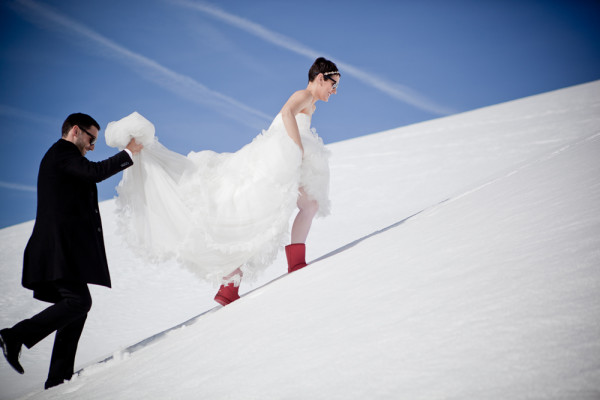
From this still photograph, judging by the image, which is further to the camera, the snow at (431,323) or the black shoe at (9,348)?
the black shoe at (9,348)

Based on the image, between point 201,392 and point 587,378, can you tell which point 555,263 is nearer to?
point 587,378

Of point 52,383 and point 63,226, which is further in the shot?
point 63,226

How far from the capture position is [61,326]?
7.54 feet

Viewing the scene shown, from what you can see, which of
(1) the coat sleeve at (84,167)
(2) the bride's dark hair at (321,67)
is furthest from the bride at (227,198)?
(1) the coat sleeve at (84,167)

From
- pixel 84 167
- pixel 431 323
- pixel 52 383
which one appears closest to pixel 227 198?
pixel 84 167

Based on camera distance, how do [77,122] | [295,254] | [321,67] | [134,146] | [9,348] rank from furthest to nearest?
[321,67] → [295,254] → [134,146] → [77,122] → [9,348]

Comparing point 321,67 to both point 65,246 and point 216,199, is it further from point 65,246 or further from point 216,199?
point 65,246

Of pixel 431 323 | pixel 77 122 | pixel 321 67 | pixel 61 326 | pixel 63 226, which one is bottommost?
pixel 431 323

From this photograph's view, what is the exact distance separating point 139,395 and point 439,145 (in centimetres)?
958

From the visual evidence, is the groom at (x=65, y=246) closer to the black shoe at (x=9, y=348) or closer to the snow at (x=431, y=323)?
the black shoe at (x=9, y=348)

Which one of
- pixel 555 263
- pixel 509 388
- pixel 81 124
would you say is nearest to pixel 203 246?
pixel 81 124

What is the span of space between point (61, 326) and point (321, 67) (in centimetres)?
232

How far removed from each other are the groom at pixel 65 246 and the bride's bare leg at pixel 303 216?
1.16 meters

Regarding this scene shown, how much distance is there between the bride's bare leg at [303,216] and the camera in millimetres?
2979
